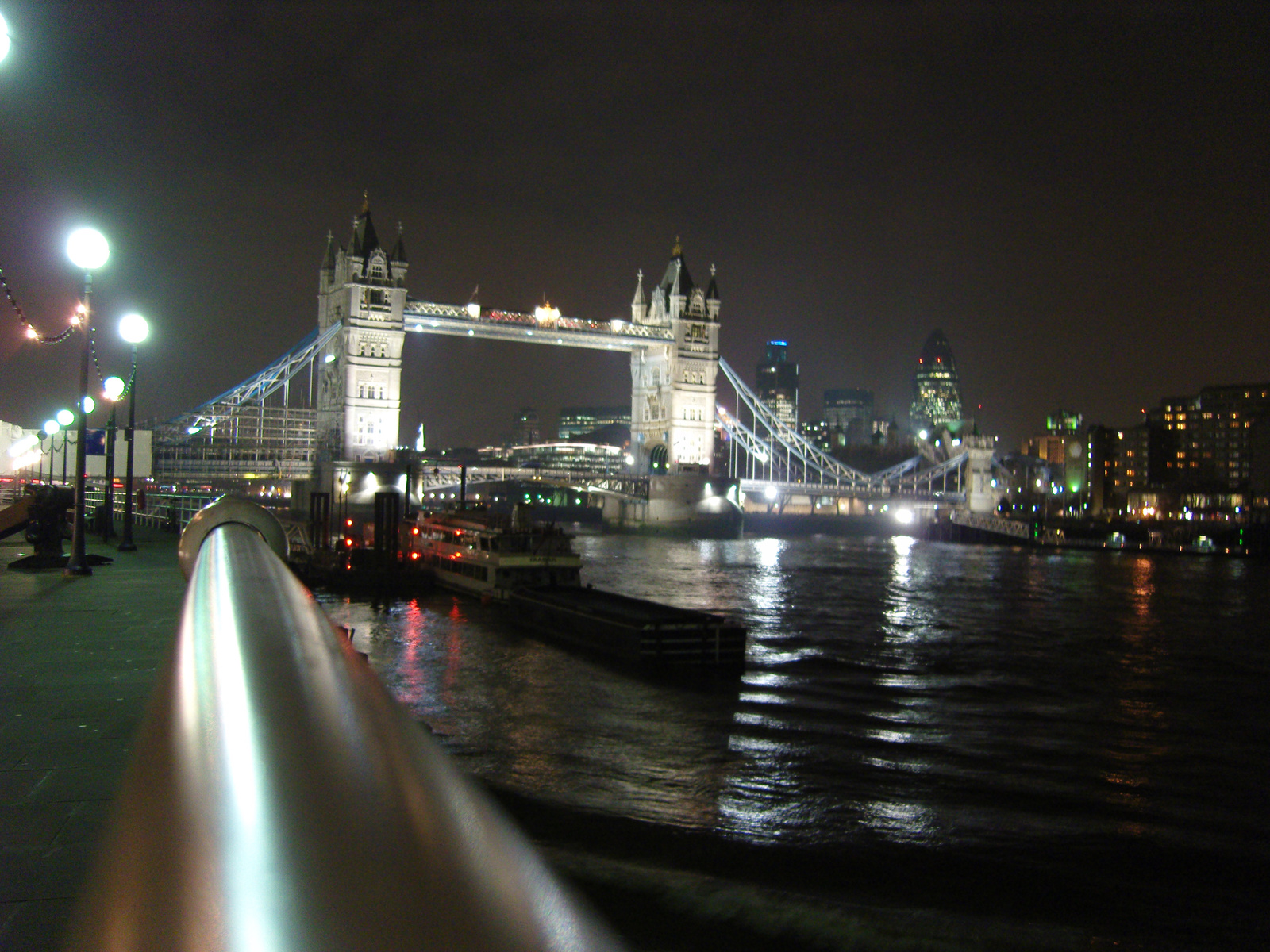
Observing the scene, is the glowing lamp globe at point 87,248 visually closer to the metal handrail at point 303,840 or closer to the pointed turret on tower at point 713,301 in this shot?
the metal handrail at point 303,840

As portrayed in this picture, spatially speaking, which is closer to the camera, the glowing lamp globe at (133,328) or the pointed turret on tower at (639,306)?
the glowing lamp globe at (133,328)

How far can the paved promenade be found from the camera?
308 centimetres

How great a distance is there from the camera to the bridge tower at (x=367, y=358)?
57.8m

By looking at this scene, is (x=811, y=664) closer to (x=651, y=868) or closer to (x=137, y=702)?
(x=651, y=868)

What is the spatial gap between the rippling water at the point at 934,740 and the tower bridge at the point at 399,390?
31897 mm

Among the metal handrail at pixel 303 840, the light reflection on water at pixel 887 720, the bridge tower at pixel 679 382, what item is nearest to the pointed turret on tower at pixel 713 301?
the bridge tower at pixel 679 382

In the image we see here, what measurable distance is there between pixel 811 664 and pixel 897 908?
510 inches

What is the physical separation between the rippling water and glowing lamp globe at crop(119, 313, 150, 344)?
6.65 metres

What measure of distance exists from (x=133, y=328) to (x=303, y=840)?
16.8 m

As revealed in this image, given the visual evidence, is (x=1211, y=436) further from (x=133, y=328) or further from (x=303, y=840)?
(x=303, y=840)

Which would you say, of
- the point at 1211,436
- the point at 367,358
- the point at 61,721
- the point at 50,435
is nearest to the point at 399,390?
the point at 367,358

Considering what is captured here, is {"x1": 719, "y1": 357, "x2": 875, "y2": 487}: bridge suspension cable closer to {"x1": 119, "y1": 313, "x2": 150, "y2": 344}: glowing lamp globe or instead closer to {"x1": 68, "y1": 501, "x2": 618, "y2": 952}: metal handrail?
{"x1": 119, "y1": 313, "x2": 150, "y2": 344}: glowing lamp globe

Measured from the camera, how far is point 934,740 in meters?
14.6

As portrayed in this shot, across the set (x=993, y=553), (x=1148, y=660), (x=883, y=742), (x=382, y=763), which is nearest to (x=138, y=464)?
(x=883, y=742)
